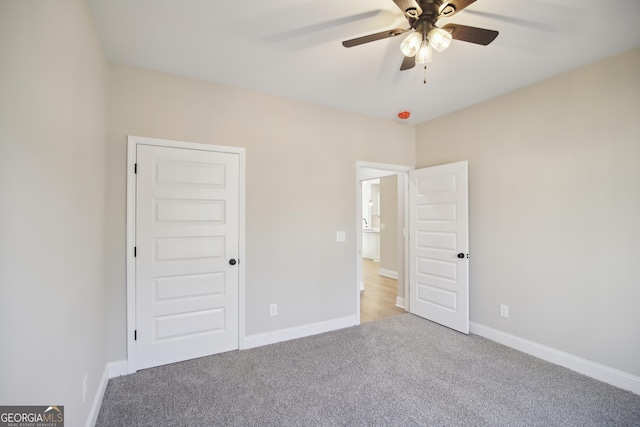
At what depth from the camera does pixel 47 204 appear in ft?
4.02

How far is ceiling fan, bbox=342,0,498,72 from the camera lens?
1653 millimetres

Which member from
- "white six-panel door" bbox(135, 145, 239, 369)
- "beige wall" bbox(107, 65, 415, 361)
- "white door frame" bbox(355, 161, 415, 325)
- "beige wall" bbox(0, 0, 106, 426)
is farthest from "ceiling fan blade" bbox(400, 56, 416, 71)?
"beige wall" bbox(0, 0, 106, 426)

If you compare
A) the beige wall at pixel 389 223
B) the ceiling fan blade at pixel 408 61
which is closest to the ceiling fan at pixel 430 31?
the ceiling fan blade at pixel 408 61

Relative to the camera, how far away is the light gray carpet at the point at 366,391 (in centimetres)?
198

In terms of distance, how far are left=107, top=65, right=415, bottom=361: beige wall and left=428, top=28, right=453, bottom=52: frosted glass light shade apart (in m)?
1.83

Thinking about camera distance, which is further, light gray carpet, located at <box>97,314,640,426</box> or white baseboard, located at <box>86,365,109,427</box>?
light gray carpet, located at <box>97,314,640,426</box>

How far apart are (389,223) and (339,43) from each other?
4.79 m

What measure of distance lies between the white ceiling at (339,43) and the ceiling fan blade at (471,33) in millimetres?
247

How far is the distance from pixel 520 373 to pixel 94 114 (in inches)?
163

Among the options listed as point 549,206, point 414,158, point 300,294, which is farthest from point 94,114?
point 549,206

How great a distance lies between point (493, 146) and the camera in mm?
3289

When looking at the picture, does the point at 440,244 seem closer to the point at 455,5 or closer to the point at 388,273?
the point at 455,5

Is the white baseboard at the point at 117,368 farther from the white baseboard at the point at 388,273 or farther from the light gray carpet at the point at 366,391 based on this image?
the white baseboard at the point at 388,273

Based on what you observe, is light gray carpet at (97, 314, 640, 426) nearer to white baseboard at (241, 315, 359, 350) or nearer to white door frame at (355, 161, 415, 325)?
white baseboard at (241, 315, 359, 350)
